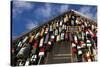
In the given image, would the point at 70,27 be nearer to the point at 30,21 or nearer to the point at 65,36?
the point at 65,36

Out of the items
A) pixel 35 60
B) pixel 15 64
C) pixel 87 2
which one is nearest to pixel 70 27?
pixel 87 2

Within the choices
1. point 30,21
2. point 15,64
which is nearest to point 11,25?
point 30,21

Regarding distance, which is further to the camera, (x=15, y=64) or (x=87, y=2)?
(x=87, y=2)

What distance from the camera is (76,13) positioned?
230 centimetres

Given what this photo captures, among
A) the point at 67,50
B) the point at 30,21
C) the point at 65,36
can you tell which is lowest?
the point at 67,50

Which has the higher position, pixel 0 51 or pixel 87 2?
pixel 87 2

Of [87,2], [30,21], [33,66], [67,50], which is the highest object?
[87,2]

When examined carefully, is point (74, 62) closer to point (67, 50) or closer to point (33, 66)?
point (67, 50)

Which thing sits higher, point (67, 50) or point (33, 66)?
point (67, 50)

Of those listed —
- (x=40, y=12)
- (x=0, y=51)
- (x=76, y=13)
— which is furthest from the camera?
(x=76, y=13)

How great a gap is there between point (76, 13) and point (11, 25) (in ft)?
2.25

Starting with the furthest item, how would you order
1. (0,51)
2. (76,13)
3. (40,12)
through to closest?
1. (76,13)
2. (40,12)
3. (0,51)

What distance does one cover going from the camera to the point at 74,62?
2.27 metres

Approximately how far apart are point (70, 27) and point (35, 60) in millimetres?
492
